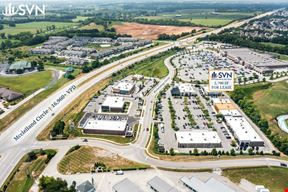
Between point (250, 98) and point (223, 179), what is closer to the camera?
point (223, 179)

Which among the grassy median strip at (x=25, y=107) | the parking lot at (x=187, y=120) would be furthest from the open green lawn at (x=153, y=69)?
the grassy median strip at (x=25, y=107)

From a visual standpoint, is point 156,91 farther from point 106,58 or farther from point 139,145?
point 106,58

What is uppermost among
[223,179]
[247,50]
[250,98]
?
[247,50]

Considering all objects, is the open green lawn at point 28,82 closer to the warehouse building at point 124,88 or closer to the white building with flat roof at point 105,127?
the warehouse building at point 124,88

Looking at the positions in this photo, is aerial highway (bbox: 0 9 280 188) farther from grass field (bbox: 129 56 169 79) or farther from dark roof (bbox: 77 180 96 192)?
dark roof (bbox: 77 180 96 192)

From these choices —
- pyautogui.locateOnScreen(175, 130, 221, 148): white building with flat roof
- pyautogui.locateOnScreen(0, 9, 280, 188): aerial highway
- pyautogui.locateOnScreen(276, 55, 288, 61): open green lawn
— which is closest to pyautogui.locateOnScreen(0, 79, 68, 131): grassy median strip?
pyautogui.locateOnScreen(0, 9, 280, 188): aerial highway

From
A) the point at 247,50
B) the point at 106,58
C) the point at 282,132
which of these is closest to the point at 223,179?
the point at 282,132
